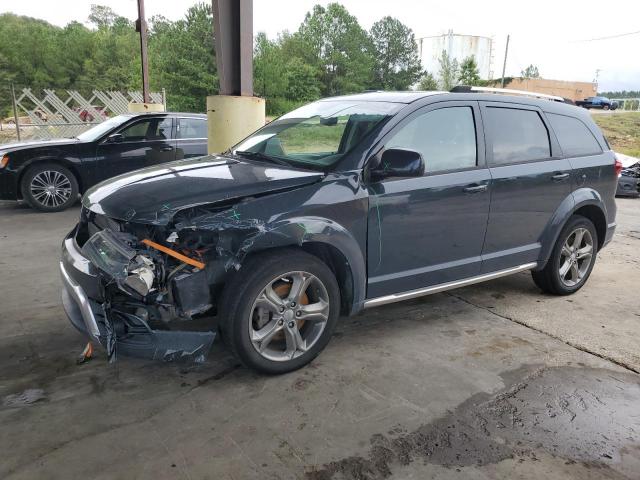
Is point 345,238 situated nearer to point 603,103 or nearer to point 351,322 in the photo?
point 351,322

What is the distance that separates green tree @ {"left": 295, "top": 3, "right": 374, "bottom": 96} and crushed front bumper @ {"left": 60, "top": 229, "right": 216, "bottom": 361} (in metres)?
61.9

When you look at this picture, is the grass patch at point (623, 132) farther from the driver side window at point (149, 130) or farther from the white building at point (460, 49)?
the white building at point (460, 49)

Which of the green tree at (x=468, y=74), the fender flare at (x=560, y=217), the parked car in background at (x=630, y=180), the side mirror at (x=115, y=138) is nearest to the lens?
the fender flare at (x=560, y=217)

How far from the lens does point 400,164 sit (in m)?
3.24

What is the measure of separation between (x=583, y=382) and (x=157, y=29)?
78778mm

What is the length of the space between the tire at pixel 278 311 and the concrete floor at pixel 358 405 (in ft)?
0.53

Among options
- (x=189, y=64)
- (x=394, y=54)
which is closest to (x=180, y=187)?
(x=189, y=64)

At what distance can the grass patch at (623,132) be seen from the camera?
2705 cm

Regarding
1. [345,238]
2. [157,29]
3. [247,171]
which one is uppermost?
[157,29]

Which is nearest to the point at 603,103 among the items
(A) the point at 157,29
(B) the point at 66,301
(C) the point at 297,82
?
(C) the point at 297,82

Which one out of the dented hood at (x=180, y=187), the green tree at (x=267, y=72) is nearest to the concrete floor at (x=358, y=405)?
the dented hood at (x=180, y=187)

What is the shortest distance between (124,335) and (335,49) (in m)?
66.1

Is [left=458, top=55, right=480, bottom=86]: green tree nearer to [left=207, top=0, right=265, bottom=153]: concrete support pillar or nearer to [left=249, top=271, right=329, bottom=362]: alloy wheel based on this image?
[left=207, top=0, right=265, bottom=153]: concrete support pillar

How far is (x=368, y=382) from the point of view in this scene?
319cm
